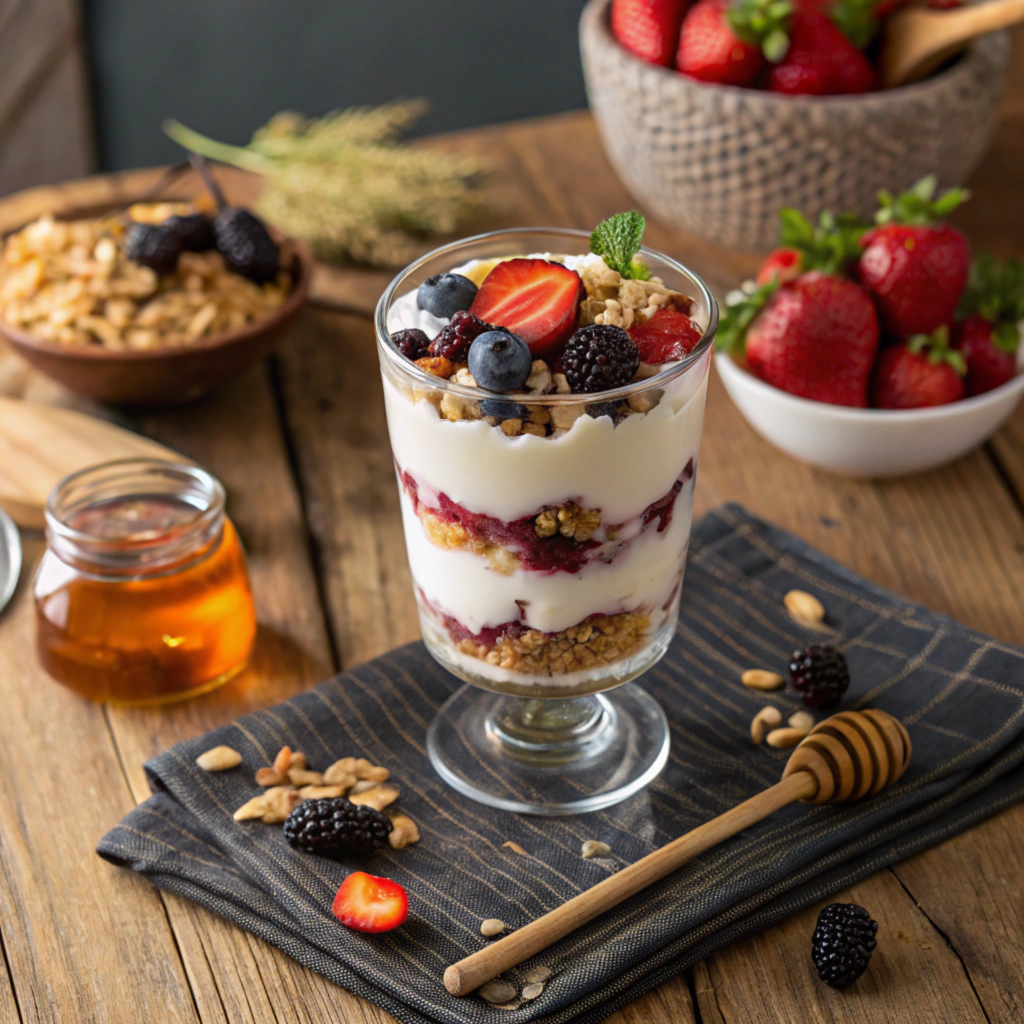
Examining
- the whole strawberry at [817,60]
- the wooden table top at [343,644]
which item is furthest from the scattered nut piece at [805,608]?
the whole strawberry at [817,60]

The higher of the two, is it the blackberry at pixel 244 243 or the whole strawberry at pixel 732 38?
the whole strawberry at pixel 732 38

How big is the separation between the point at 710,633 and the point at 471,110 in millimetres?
2687

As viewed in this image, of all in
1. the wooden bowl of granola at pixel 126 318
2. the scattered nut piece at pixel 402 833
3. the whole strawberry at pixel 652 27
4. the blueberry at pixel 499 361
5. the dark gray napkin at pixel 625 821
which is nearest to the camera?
the blueberry at pixel 499 361

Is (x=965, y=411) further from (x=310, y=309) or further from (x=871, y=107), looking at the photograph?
(x=310, y=309)

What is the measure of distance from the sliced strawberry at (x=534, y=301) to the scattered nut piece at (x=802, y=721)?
489mm

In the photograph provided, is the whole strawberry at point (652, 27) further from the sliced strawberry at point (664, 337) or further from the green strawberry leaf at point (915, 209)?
the sliced strawberry at point (664, 337)

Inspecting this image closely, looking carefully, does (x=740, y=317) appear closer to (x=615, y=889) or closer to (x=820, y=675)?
(x=820, y=675)

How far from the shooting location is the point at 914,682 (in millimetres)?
1191

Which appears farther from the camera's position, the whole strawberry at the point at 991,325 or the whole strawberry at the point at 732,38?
the whole strawberry at the point at 732,38

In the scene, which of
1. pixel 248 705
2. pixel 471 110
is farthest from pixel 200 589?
pixel 471 110

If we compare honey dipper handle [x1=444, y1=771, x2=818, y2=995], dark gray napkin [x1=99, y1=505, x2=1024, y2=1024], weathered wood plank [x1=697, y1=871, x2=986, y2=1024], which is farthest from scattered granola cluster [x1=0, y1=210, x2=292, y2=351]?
weathered wood plank [x1=697, y1=871, x2=986, y2=1024]

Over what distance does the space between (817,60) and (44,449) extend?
1166mm

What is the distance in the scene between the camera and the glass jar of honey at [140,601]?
1.18 meters

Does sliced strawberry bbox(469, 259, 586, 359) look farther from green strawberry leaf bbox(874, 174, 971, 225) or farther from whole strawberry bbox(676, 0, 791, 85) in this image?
whole strawberry bbox(676, 0, 791, 85)
